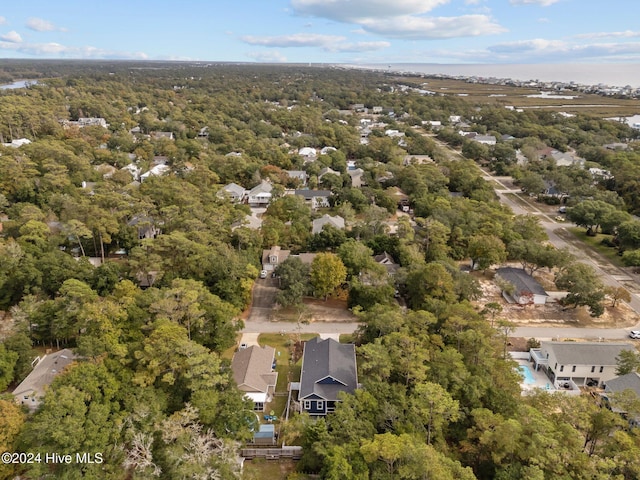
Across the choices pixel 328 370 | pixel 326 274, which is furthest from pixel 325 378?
pixel 326 274

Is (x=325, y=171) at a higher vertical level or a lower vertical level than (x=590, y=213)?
higher

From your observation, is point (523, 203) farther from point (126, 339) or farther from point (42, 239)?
point (42, 239)

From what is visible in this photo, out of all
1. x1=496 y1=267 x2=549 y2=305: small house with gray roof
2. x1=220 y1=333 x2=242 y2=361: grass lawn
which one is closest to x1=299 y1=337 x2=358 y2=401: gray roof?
x1=220 y1=333 x2=242 y2=361: grass lawn

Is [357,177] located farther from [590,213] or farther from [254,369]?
[254,369]

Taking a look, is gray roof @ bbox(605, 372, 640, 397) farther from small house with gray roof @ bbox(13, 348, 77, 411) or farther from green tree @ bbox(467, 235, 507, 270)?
small house with gray roof @ bbox(13, 348, 77, 411)

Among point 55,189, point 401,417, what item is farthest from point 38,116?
point 401,417

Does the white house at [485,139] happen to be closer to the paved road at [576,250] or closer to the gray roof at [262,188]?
the paved road at [576,250]

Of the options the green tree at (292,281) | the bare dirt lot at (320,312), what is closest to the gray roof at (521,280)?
the bare dirt lot at (320,312)
